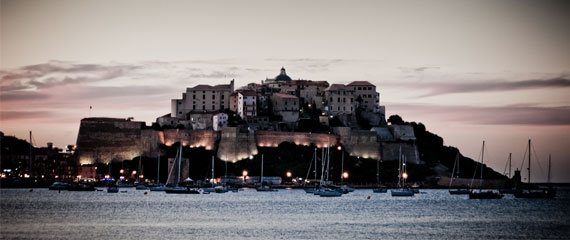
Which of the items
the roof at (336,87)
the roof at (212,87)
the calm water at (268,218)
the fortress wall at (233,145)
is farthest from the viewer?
the roof at (336,87)

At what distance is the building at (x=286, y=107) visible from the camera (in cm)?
9188

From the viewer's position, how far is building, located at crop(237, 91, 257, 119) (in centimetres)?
8956

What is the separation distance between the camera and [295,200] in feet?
211

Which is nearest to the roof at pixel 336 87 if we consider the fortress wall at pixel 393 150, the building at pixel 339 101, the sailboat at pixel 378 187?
the building at pixel 339 101

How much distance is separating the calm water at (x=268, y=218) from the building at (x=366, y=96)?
29502mm

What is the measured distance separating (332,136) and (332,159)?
3571mm

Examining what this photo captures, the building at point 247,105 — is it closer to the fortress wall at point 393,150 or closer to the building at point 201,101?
the building at point 201,101

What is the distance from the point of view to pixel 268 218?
47.4 m

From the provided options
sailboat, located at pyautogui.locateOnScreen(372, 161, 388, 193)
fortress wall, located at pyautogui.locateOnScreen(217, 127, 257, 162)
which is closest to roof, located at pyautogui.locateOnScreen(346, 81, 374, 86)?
Result: sailboat, located at pyautogui.locateOnScreen(372, 161, 388, 193)

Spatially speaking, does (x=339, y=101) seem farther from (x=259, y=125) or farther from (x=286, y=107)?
(x=259, y=125)

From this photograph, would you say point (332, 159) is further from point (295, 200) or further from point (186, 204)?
point (186, 204)

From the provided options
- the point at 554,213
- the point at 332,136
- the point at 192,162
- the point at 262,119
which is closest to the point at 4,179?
the point at 192,162

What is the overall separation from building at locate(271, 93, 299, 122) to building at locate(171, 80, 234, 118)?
4.80 metres

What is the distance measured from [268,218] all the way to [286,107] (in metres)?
45.5
